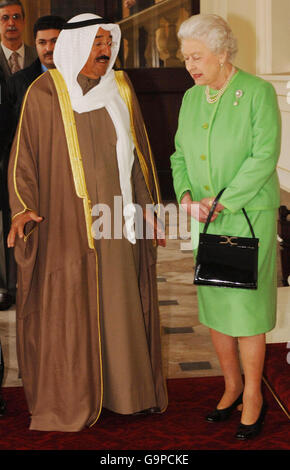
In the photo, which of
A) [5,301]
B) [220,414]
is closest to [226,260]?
[220,414]

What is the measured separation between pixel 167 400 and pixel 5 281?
2.27m

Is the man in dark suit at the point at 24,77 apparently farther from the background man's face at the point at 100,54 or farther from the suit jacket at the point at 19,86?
the background man's face at the point at 100,54

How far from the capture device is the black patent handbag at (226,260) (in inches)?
119

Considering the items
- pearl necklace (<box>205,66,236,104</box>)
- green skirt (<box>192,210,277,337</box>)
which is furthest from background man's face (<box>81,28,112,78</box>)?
green skirt (<box>192,210,277,337</box>)

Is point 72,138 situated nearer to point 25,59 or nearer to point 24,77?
point 24,77

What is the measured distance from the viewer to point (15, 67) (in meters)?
5.42

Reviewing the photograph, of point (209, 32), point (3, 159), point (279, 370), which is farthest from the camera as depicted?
point (3, 159)

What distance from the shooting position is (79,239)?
3240mm

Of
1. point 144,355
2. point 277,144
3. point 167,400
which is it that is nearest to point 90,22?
point 277,144

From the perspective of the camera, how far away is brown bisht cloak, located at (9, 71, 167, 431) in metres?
3.16

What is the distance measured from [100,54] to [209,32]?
1.51 ft

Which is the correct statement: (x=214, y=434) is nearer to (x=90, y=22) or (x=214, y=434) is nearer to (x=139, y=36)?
(x=90, y=22)

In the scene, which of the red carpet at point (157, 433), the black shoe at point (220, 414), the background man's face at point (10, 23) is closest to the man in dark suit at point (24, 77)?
the background man's face at point (10, 23)

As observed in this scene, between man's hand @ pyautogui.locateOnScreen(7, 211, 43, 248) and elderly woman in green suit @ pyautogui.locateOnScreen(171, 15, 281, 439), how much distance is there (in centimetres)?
63
